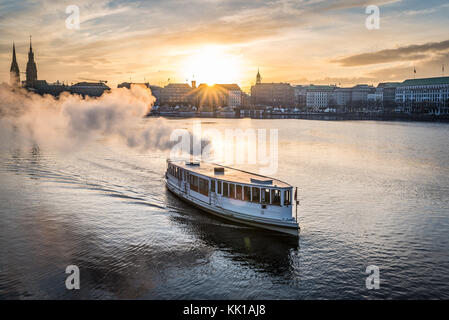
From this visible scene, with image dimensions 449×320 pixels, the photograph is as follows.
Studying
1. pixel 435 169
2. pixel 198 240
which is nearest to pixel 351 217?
pixel 198 240

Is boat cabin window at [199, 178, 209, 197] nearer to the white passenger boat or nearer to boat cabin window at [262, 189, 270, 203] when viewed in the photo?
the white passenger boat

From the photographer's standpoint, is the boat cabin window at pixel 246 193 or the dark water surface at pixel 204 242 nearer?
the dark water surface at pixel 204 242

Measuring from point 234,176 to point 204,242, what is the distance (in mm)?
5579

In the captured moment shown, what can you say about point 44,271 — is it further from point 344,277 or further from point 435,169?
point 435,169

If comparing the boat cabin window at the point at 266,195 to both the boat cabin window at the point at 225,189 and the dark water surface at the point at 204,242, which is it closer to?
the dark water surface at the point at 204,242

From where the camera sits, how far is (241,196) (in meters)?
23.7

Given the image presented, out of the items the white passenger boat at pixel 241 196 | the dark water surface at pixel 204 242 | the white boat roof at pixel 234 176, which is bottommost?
the dark water surface at pixel 204 242

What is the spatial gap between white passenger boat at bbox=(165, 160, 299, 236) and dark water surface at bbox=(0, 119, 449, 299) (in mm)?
724

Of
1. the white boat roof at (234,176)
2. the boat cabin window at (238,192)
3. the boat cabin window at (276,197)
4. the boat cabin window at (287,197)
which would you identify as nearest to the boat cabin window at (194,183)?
the white boat roof at (234,176)

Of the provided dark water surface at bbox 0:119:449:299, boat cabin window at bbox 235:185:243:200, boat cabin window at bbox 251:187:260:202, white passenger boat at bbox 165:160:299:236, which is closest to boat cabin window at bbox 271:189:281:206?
white passenger boat at bbox 165:160:299:236

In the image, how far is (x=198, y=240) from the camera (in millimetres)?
22125

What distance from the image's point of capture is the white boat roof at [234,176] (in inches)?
909

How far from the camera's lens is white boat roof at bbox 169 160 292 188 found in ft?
75.8

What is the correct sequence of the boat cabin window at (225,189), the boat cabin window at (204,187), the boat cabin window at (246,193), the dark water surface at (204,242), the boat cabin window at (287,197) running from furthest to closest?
the boat cabin window at (204,187) < the boat cabin window at (225,189) < the boat cabin window at (246,193) < the boat cabin window at (287,197) < the dark water surface at (204,242)
